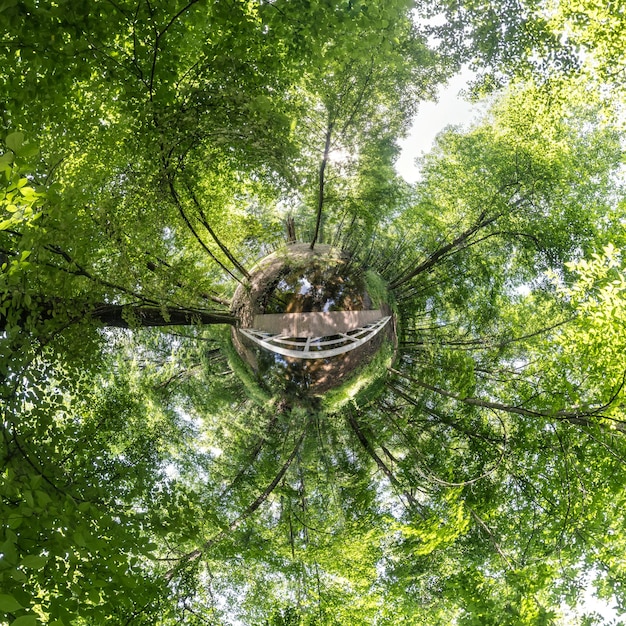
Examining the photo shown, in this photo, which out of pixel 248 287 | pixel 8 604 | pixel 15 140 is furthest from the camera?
pixel 248 287

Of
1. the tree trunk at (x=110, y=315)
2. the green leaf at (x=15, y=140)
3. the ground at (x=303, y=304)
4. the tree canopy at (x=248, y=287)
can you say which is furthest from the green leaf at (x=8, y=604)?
the ground at (x=303, y=304)

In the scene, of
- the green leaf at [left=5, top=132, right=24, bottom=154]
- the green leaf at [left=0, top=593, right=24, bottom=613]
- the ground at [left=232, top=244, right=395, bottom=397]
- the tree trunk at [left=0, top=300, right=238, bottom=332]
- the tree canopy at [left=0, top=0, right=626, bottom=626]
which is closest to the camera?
the green leaf at [left=0, top=593, right=24, bottom=613]

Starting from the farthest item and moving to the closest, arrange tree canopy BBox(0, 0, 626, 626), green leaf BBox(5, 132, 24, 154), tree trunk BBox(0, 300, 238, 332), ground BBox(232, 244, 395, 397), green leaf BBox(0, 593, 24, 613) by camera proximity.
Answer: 1. ground BBox(232, 244, 395, 397)
2. tree trunk BBox(0, 300, 238, 332)
3. tree canopy BBox(0, 0, 626, 626)
4. green leaf BBox(5, 132, 24, 154)
5. green leaf BBox(0, 593, 24, 613)

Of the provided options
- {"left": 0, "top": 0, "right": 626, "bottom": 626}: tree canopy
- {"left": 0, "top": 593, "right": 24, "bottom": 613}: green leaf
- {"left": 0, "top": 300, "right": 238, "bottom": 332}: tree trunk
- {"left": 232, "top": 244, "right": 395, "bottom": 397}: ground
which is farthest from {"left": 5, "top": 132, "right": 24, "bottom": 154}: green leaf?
{"left": 232, "top": 244, "right": 395, "bottom": 397}: ground

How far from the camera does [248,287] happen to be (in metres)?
4.62

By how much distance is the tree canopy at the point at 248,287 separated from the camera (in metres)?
3.25

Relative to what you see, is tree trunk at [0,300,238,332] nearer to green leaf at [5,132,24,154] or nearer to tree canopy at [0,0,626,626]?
tree canopy at [0,0,626,626]

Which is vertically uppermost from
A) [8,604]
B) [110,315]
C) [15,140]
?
[110,315]

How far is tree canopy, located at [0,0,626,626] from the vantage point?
10.7 feet

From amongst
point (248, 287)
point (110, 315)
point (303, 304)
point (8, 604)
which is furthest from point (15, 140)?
point (248, 287)

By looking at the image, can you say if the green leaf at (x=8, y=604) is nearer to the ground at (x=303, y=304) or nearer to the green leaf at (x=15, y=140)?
the green leaf at (x=15, y=140)

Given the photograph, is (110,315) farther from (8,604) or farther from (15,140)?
(8,604)

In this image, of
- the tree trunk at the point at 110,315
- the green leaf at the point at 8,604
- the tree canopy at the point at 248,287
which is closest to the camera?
the green leaf at the point at 8,604

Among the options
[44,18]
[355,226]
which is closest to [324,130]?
[355,226]
